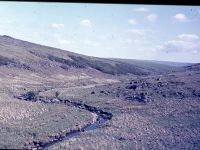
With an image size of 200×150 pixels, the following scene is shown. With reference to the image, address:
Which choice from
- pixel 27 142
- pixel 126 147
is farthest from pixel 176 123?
pixel 27 142

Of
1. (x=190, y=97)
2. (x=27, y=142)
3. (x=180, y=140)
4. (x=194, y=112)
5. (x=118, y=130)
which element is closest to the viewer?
(x=27, y=142)

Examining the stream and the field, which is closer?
the stream

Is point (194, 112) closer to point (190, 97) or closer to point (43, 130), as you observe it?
point (190, 97)

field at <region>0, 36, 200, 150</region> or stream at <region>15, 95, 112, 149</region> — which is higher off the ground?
field at <region>0, 36, 200, 150</region>

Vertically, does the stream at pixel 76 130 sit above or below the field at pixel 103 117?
below

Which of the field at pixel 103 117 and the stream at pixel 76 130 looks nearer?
the stream at pixel 76 130

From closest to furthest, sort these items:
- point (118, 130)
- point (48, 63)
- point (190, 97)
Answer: point (118, 130)
point (190, 97)
point (48, 63)

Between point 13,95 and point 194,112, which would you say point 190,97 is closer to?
point 194,112

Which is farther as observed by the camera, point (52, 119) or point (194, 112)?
point (194, 112)

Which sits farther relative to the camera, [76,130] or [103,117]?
[103,117]
